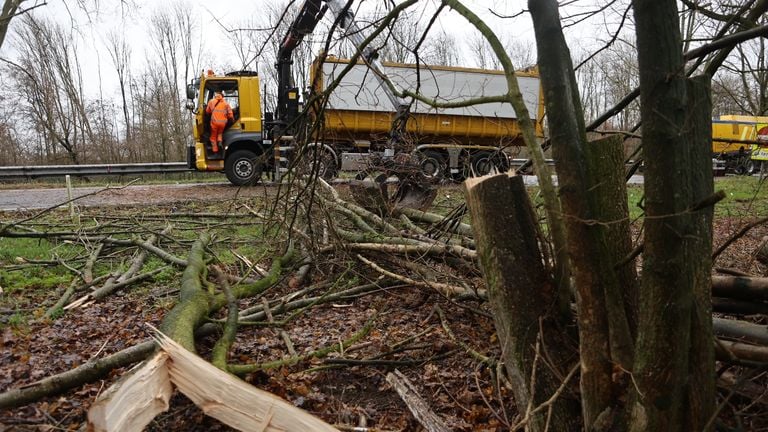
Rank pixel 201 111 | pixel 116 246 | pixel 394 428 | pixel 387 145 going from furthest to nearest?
1. pixel 201 111
2. pixel 387 145
3. pixel 116 246
4. pixel 394 428

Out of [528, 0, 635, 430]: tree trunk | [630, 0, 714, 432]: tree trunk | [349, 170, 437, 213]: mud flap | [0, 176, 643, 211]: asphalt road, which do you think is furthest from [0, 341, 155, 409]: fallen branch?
[0, 176, 643, 211]: asphalt road

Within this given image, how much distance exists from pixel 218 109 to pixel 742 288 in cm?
1229

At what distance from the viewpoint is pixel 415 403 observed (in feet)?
9.01

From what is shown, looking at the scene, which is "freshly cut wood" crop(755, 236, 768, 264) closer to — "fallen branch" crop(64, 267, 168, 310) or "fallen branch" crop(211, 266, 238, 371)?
"fallen branch" crop(211, 266, 238, 371)

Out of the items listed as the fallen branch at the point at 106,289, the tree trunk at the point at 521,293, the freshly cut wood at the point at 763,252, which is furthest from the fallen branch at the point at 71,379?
the freshly cut wood at the point at 763,252

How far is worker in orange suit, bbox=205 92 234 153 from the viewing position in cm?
1273

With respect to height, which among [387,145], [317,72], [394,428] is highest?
[317,72]

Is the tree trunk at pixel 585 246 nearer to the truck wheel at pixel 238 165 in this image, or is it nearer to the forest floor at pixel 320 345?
the forest floor at pixel 320 345

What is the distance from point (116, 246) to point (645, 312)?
6.28 metres

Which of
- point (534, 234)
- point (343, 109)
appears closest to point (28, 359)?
point (534, 234)

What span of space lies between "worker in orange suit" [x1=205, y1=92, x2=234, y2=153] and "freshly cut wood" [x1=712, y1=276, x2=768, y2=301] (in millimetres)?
12176

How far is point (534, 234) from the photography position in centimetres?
237

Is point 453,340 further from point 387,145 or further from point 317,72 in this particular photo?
point 387,145

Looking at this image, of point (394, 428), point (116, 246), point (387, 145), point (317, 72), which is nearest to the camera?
point (394, 428)
